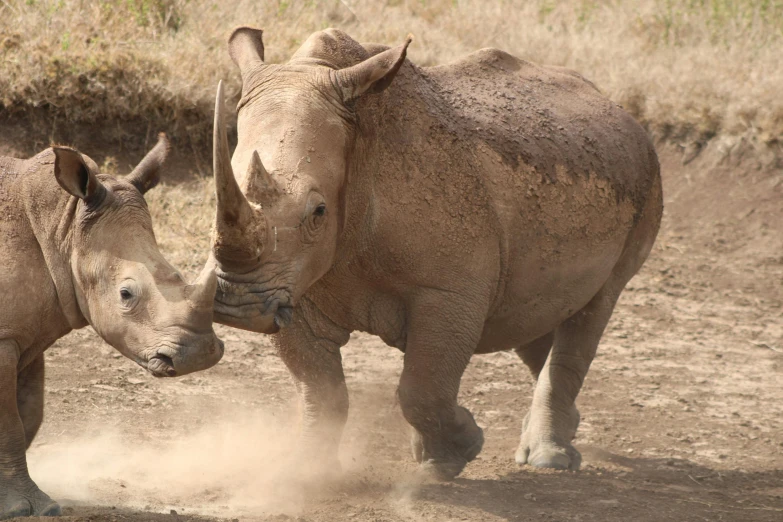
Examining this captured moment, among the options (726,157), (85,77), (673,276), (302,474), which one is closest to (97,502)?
(302,474)

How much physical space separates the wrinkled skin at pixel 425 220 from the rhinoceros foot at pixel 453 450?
0.03 ft

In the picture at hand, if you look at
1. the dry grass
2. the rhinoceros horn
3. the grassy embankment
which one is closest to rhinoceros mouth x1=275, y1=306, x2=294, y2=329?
the rhinoceros horn

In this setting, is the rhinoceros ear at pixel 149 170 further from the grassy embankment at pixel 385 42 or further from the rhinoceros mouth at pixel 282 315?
the grassy embankment at pixel 385 42

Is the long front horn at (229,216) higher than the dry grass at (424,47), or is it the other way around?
the dry grass at (424,47)

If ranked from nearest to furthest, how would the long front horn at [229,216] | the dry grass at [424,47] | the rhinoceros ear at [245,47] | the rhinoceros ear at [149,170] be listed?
1. the long front horn at [229,216]
2. the rhinoceros ear at [149,170]
3. the rhinoceros ear at [245,47]
4. the dry grass at [424,47]

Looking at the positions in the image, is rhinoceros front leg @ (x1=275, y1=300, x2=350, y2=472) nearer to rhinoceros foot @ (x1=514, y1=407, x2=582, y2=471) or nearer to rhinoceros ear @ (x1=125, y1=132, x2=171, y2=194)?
rhinoceros ear @ (x1=125, y1=132, x2=171, y2=194)

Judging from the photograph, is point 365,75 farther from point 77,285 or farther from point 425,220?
point 77,285

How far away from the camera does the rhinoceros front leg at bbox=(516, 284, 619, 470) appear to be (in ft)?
23.8

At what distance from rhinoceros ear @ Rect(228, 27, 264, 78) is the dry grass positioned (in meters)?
4.90

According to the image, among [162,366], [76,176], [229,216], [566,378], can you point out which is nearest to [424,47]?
[566,378]

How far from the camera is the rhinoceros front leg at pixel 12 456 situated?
16.7 ft

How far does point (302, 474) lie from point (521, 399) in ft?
8.62

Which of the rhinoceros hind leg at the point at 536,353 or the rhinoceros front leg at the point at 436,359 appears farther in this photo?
the rhinoceros hind leg at the point at 536,353

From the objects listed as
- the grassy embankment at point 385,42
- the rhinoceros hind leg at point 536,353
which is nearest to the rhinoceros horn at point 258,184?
the rhinoceros hind leg at point 536,353
